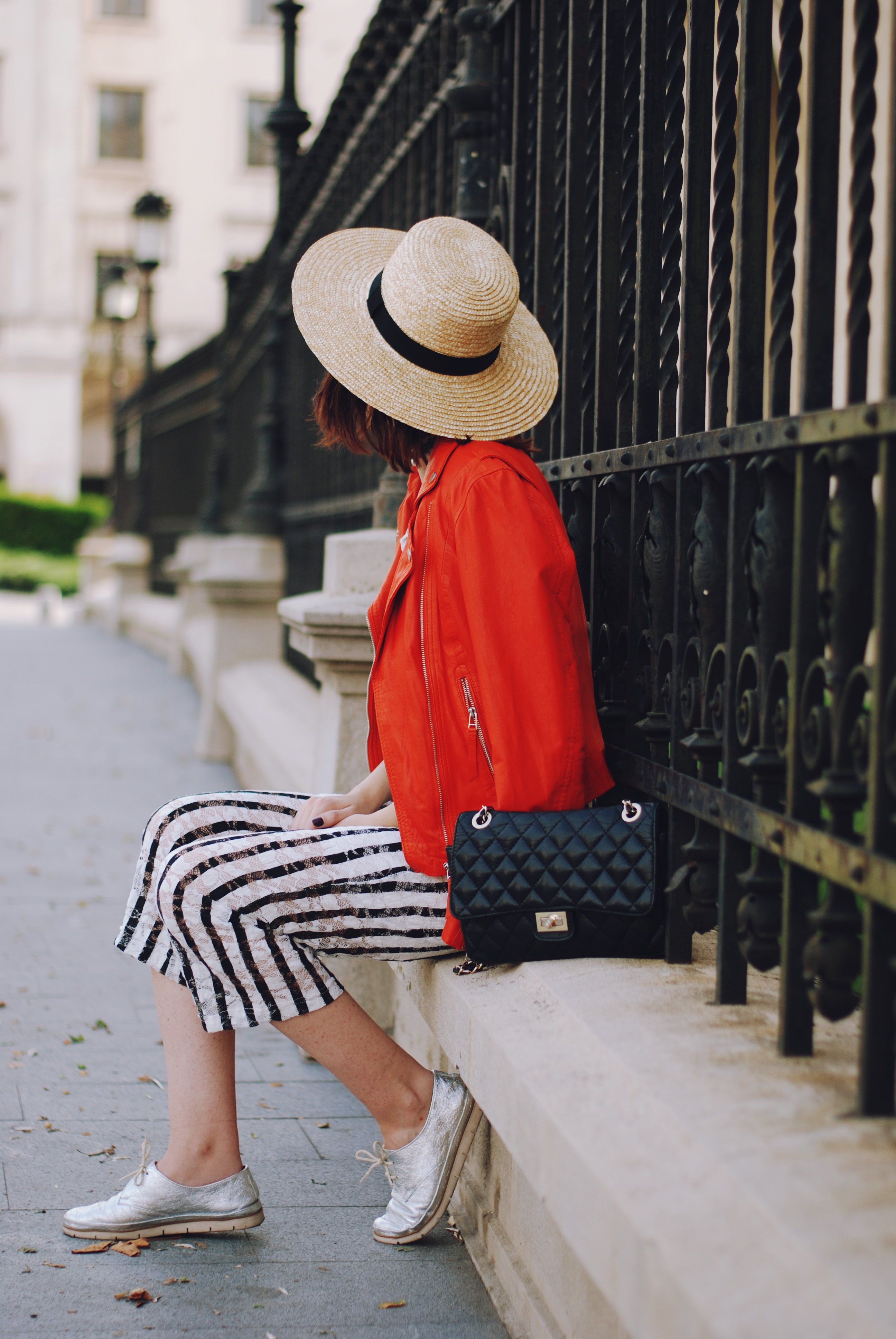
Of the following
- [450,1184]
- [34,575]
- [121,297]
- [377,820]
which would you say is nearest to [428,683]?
[377,820]

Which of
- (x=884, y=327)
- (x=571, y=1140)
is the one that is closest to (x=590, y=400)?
(x=884, y=327)

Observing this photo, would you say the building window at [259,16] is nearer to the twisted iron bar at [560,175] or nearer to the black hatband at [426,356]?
the twisted iron bar at [560,175]

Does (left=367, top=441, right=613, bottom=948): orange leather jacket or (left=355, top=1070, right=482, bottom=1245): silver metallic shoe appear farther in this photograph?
(left=355, top=1070, right=482, bottom=1245): silver metallic shoe

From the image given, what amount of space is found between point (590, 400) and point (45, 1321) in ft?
6.98

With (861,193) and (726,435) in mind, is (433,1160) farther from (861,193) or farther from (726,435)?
(861,193)

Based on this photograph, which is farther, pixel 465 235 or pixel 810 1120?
pixel 465 235

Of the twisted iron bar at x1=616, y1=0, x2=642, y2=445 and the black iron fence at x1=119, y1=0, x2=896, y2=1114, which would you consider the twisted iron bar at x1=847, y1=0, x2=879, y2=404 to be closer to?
the black iron fence at x1=119, y1=0, x2=896, y2=1114

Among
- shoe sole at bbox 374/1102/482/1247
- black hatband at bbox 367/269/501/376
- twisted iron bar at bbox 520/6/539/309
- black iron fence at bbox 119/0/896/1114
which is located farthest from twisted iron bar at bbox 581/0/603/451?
shoe sole at bbox 374/1102/482/1247

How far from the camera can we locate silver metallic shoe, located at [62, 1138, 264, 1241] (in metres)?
2.95

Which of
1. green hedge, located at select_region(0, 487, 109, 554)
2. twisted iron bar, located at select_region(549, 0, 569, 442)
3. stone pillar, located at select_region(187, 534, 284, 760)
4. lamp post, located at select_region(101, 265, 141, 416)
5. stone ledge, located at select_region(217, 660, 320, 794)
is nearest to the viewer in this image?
twisted iron bar, located at select_region(549, 0, 569, 442)

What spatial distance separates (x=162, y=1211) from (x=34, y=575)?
30322mm

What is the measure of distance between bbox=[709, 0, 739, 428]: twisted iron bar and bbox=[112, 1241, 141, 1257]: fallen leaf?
2009mm

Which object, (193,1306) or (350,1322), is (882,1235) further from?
(193,1306)

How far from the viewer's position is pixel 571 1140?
191 cm
